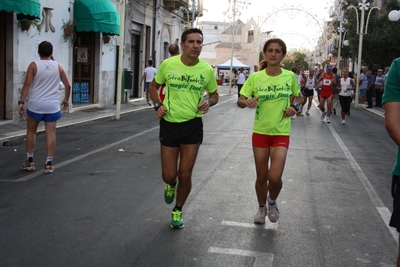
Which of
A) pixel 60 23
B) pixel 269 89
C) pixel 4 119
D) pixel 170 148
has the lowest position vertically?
pixel 4 119

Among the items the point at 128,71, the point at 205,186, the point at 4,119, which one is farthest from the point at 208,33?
the point at 205,186

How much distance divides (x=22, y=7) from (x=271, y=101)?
9.33 m

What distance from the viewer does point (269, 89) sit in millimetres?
5770

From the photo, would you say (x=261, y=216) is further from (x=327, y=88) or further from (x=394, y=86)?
(x=327, y=88)

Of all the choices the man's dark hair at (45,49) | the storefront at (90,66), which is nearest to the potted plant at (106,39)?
the storefront at (90,66)

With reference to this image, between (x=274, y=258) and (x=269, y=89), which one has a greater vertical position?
(x=269, y=89)

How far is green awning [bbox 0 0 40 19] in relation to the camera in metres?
13.0

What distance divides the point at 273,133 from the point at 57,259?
2.36 m

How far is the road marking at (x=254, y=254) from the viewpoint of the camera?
15.4 ft

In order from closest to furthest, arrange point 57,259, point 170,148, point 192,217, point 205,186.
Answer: point 57,259 < point 170,148 < point 192,217 < point 205,186

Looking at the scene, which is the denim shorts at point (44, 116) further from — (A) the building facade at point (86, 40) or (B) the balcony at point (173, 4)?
(B) the balcony at point (173, 4)

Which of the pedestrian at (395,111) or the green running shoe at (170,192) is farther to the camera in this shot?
the green running shoe at (170,192)

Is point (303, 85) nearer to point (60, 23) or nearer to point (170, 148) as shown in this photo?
point (60, 23)

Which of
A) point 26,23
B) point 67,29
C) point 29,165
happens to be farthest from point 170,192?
point 67,29
